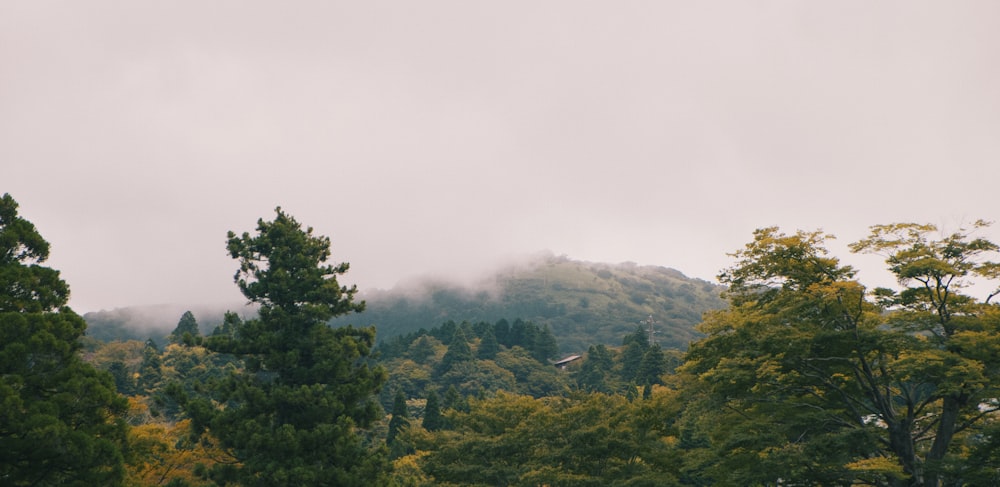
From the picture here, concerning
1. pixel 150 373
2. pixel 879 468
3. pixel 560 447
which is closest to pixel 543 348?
pixel 150 373

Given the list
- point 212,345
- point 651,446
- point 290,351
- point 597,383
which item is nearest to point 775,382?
point 651,446

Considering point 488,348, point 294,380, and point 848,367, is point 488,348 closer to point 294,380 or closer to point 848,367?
point 294,380

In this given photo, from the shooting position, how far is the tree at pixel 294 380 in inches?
734

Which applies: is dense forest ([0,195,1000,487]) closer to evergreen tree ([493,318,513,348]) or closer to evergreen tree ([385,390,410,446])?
evergreen tree ([385,390,410,446])

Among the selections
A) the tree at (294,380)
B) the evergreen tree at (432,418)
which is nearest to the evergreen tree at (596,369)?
the evergreen tree at (432,418)

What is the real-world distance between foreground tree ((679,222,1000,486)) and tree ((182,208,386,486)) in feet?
37.0

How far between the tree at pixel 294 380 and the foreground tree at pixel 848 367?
11266mm

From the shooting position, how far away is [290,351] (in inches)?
776

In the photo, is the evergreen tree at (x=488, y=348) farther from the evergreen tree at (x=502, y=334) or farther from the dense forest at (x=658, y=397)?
the dense forest at (x=658, y=397)

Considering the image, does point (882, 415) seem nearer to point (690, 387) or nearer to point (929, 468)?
point (929, 468)

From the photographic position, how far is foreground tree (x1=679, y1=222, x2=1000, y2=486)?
53.0ft

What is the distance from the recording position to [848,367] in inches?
725

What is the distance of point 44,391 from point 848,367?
20.9 metres

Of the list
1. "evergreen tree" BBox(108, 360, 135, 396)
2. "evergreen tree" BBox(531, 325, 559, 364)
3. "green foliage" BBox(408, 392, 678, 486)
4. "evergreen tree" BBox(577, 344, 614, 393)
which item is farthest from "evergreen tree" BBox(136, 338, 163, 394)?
"evergreen tree" BBox(531, 325, 559, 364)
